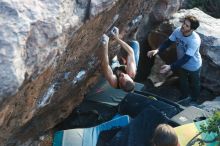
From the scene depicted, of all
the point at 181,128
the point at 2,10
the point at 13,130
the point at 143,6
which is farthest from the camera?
the point at 143,6

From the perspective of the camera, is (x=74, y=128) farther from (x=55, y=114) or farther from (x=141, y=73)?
(x=141, y=73)

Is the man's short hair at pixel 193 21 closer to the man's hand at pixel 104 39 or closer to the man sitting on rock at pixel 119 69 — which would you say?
the man sitting on rock at pixel 119 69

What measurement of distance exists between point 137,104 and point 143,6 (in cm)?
172

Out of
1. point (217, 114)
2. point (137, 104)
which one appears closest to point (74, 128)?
point (137, 104)

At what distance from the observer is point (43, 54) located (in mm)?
4207

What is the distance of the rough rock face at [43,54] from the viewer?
3.95m

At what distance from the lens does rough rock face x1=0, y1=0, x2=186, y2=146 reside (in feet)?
12.9

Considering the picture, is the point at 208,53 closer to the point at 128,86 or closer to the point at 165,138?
the point at 128,86

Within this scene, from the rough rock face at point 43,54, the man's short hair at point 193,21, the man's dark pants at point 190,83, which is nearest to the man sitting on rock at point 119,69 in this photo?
the rough rock face at point 43,54

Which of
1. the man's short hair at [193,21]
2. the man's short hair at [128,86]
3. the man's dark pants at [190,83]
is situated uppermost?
the man's short hair at [193,21]

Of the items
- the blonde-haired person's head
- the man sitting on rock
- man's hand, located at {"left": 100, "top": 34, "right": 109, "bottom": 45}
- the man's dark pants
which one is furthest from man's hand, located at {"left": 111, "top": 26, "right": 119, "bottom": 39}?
the blonde-haired person's head

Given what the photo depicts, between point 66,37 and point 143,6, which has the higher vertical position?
point 66,37

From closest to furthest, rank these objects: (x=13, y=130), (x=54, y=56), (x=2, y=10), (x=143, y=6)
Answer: (x=2, y=10)
(x=54, y=56)
(x=13, y=130)
(x=143, y=6)

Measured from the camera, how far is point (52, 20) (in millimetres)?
4297
